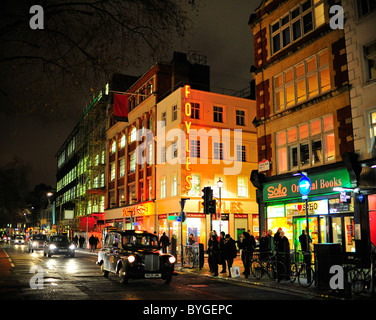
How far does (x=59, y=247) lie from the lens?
2906 centimetres

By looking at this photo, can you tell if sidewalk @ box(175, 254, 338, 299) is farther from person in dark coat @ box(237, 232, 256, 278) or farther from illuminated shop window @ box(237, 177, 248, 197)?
illuminated shop window @ box(237, 177, 248, 197)

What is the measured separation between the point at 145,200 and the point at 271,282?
1053 inches

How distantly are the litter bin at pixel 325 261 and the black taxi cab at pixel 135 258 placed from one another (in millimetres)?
5111

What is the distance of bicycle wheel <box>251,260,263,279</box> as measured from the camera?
51.4 ft

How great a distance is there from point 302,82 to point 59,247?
2095 cm

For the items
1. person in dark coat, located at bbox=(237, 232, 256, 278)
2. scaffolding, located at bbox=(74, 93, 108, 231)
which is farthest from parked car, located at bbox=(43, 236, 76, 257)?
scaffolding, located at bbox=(74, 93, 108, 231)

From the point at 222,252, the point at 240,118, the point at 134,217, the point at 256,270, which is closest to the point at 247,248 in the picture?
the point at 256,270

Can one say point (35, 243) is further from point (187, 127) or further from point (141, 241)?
point (141, 241)

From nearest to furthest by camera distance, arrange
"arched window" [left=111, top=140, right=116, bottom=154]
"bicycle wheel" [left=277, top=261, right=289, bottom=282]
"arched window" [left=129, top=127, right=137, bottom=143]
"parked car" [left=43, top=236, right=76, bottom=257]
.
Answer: "bicycle wheel" [left=277, top=261, right=289, bottom=282], "parked car" [left=43, top=236, right=76, bottom=257], "arched window" [left=129, top=127, right=137, bottom=143], "arched window" [left=111, top=140, right=116, bottom=154]

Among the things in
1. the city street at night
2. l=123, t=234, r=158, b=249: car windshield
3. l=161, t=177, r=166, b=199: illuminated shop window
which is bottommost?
the city street at night

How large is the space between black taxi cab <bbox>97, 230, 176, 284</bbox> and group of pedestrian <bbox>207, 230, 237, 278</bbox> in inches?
140

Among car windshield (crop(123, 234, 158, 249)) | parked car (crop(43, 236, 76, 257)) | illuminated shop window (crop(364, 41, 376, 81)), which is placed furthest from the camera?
parked car (crop(43, 236, 76, 257))

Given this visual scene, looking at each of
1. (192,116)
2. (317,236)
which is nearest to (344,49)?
(317,236)
